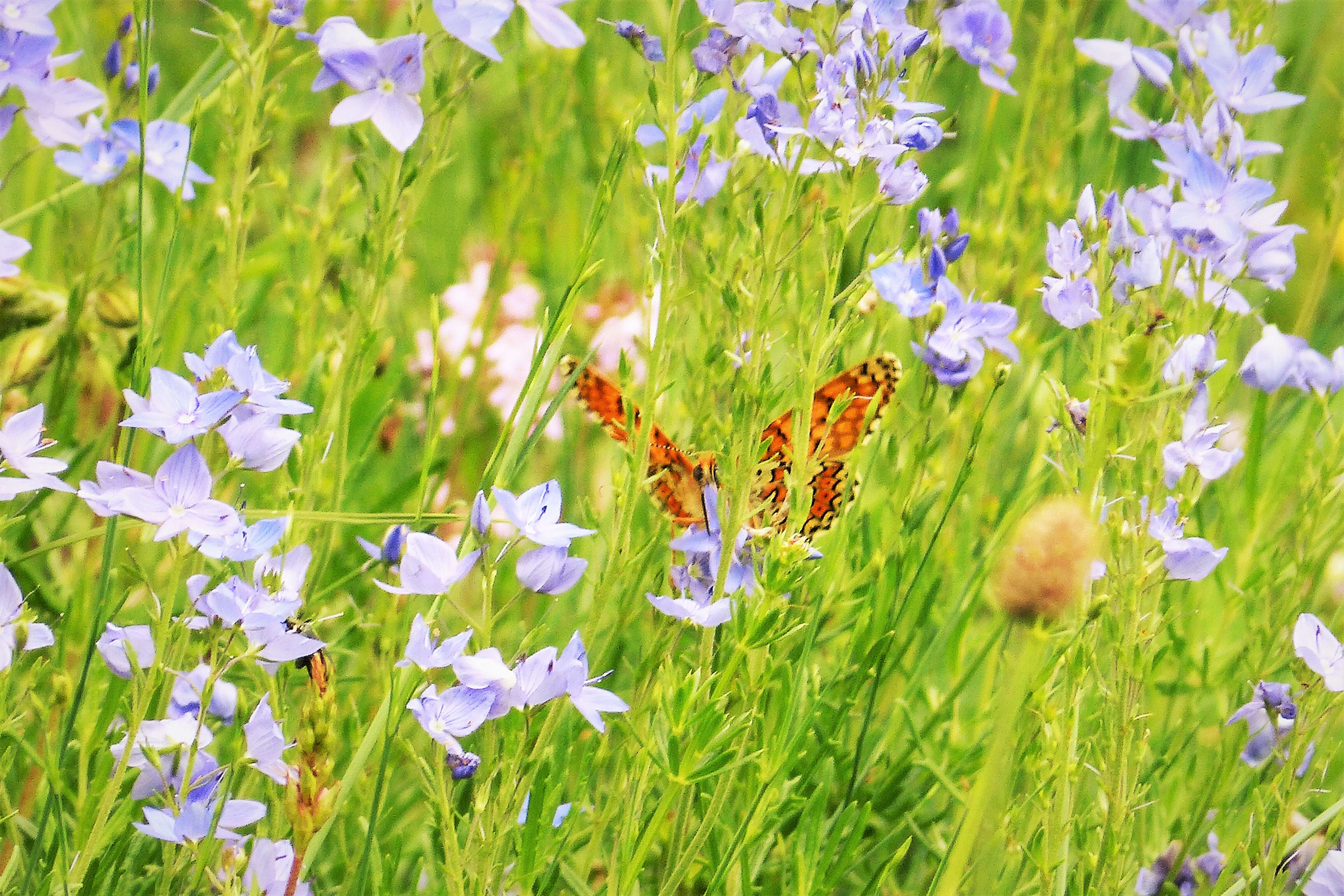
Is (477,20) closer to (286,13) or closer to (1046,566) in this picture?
(286,13)

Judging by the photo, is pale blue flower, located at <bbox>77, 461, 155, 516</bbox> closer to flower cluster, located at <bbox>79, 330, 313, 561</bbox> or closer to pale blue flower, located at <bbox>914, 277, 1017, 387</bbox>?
flower cluster, located at <bbox>79, 330, 313, 561</bbox>

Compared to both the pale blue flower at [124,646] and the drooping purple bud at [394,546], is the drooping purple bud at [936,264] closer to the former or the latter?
the drooping purple bud at [394,546]

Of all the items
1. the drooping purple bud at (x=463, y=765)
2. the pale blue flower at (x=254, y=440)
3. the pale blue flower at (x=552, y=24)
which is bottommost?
the drooping purple bud at (x=463, y=765)

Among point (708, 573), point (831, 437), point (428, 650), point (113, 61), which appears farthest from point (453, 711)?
point (113, 61)

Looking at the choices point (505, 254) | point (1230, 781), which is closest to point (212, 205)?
point (505, 254)

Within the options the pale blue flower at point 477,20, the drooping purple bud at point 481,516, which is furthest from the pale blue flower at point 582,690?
the pale blue flower at point 477,20

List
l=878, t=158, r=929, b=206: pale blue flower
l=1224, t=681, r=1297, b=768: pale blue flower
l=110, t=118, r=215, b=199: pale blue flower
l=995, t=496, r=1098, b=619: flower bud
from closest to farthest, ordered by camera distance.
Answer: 1. l=995, t=496, r=1098, b=619: flower bud
2. l=878, t=158, r=929, b=206: pale blue flower
3. l=1224, t=681, r=1297, b=768: pale blue flower
4. l=110, t=118, r=215, b=199: pale blue flower

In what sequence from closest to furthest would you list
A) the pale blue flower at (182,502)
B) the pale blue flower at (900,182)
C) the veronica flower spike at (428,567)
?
the pale blue flower at (182,502) → the veronica flower spike at (428,567) → the pale blue flower at (900,182)

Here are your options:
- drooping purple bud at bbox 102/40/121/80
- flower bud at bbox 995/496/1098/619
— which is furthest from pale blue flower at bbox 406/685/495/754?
drooping purple bud at bbox 102/40/121/80
